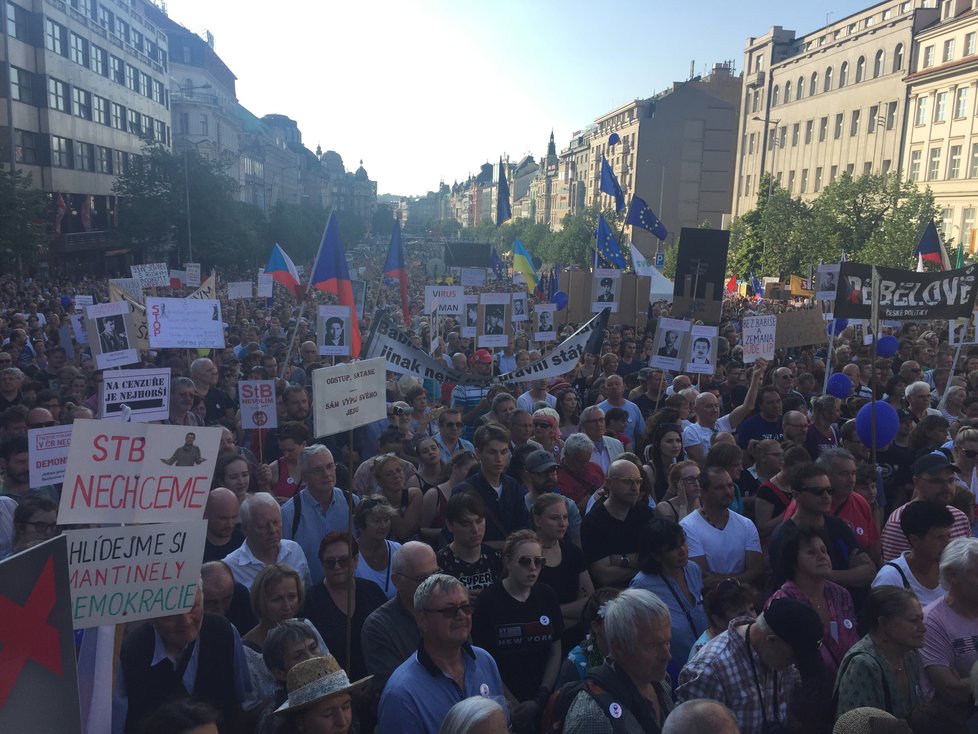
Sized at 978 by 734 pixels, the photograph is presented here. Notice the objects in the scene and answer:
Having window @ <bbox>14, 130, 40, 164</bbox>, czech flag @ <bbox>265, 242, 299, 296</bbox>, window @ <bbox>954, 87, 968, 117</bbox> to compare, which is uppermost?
window @ <bbox>954, 87, 968, 117</bbox>

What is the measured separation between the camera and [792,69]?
62.7 metres

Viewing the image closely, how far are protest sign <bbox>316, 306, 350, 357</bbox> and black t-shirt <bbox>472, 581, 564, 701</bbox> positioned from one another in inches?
319

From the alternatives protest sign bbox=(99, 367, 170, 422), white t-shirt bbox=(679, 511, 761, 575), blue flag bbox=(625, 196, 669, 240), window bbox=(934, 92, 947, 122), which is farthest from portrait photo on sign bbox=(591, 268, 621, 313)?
window bbox=(934, 92, 947, 122)

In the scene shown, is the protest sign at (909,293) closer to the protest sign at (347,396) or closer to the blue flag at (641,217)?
the protest sign at (347,396)

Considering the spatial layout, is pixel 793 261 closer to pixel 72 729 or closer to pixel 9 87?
pixel 9 87

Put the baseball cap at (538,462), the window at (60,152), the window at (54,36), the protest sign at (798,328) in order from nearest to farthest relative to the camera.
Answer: the baseball cap at (538,462)
the protest sign at (798,328)
the window at (54,36)
the window at (60,152)

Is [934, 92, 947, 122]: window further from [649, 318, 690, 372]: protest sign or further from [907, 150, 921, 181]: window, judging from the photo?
[649, 318, 690, 372]: protest sign

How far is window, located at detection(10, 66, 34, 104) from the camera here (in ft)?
136

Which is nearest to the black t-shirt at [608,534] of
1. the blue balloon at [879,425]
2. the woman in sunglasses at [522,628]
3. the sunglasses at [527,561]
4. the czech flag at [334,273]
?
the woman in sunglasses at [522,628]

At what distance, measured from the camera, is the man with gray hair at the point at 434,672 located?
348cm

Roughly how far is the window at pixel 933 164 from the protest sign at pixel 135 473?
53216mm

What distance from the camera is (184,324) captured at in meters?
11.0

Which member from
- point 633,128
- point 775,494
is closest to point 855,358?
point 775,494

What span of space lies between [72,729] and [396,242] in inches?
669
